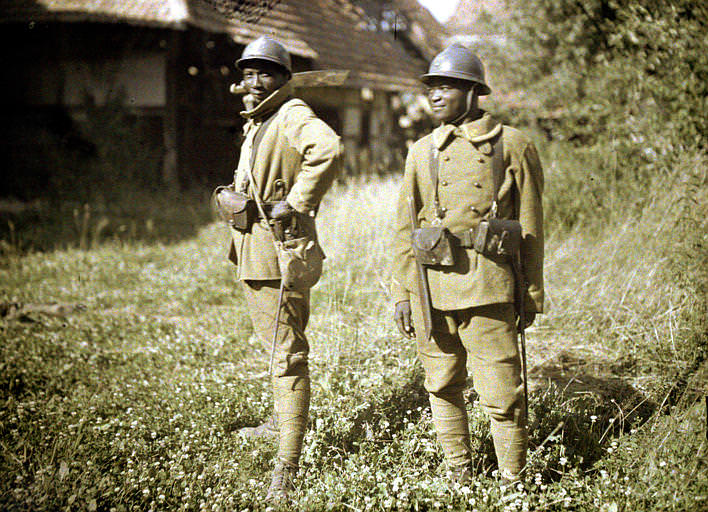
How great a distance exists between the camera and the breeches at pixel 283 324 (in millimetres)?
3086

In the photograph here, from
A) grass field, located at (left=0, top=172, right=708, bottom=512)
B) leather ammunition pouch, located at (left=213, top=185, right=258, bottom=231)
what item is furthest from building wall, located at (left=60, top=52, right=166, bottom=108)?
leather ammunition pouch, located at (left=213, top=185, right=258, bottom=231)

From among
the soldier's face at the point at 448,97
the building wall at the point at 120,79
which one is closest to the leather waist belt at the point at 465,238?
the soldier's face at the point at 448,97

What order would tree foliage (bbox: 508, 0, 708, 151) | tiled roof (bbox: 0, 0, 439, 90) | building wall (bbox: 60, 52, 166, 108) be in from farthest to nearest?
building wall (bbox: 60, 52, 166, 108), tiled roof (bbox: 0, 0, 439, 90), tree foliage (bbox: 508, 0, 708, 151)

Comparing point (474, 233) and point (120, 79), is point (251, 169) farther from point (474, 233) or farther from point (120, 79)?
point (120, 79)

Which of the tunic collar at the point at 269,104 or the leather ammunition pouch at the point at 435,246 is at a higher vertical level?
the tunic collar at the point at 269,104

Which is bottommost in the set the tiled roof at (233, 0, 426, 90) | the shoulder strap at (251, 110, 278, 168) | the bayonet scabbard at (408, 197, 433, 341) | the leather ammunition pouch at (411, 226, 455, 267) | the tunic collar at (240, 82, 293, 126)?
the bayonet scabbard at (408, 197, 433, 341)

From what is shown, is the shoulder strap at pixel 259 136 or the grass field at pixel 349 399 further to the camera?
the shoulder strap at pixel 259 136

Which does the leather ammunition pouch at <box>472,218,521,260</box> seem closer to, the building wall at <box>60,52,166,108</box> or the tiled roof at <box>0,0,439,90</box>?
the tiled roof at <box>0,0,439,90</box>

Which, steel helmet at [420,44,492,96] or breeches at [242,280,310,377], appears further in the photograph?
breeches at [242,280,310,377]

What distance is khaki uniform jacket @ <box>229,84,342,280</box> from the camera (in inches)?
113

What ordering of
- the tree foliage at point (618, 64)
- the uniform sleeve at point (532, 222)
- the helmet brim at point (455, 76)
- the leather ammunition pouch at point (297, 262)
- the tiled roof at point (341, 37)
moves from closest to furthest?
the helmet brim at point (455, 76), the uniform sleeve at point (532, 222), the leather ammunition pouch at point (297, 262), the tree foliage at point (618, 64), the tiled roof at point (341, 37)

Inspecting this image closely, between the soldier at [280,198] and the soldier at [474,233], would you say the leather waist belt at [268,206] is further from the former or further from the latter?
the soldier at [474,233]

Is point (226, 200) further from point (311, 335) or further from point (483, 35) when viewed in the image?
point (483, 35)

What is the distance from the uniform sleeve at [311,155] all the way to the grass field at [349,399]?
130 centimetres
